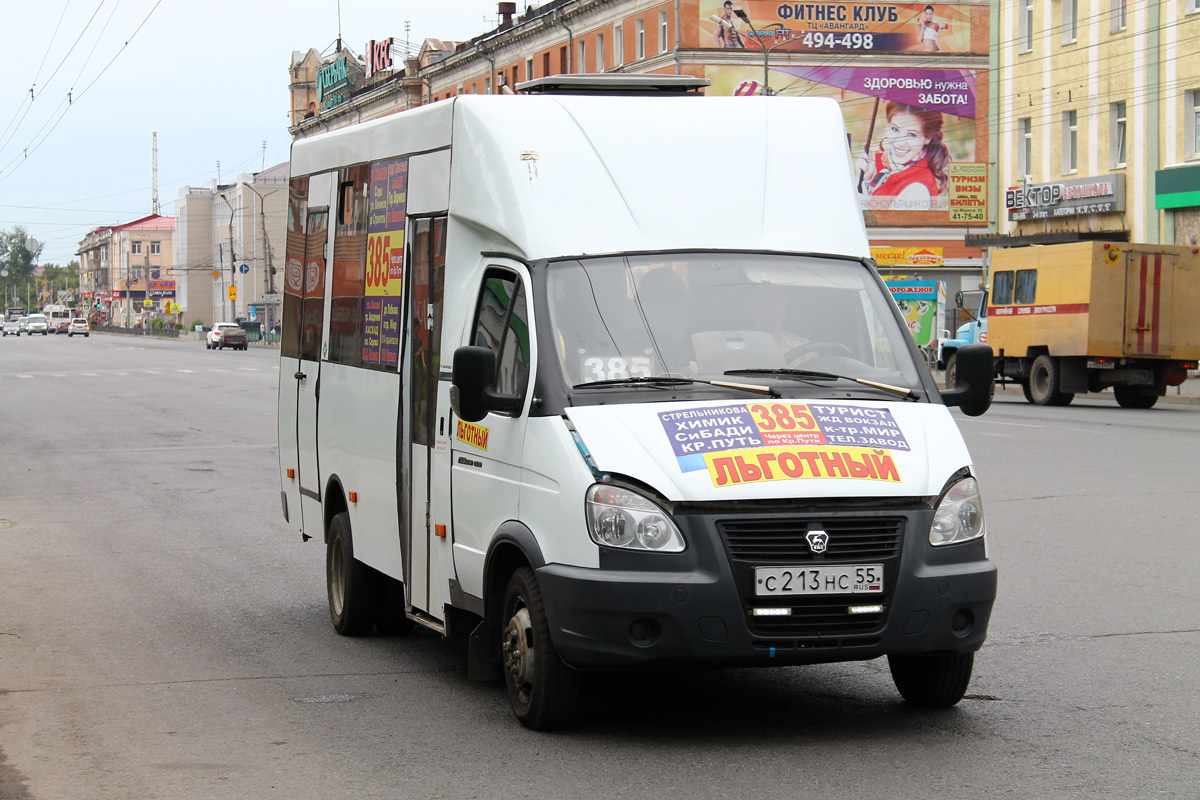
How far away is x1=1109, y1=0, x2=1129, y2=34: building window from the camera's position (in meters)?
44.8

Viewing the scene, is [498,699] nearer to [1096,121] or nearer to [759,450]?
[759,450]

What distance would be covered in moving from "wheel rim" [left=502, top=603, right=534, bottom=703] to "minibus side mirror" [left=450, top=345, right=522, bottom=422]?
2.59 ft

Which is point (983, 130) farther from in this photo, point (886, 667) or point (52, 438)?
point (886, 667)

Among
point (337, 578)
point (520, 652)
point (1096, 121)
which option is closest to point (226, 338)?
point (1096, 121)

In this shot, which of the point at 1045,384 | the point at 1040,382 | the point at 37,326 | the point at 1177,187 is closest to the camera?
the point at 1045,384

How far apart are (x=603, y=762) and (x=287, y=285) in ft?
17.4

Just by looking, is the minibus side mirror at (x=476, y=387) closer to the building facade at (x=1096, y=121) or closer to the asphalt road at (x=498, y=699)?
the asphalt road at (x=498, y=699)

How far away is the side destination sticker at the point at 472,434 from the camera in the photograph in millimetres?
6867

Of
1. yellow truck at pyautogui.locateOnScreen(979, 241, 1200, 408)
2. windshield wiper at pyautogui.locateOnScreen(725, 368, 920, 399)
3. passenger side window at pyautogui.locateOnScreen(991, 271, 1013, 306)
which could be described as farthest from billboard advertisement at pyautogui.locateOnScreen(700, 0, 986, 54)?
windshield wiper at pyautogui.locateOnScreen(725, 368, 920, 399)

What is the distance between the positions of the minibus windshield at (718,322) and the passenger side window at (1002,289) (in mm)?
28190

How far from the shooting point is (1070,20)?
47.4 metres

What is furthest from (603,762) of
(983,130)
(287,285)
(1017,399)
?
(983,130)

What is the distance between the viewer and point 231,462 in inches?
765

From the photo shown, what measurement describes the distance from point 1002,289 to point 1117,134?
44.6 ft
